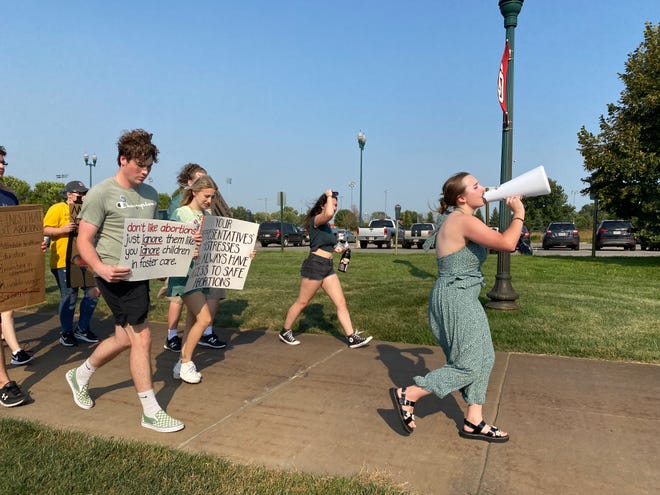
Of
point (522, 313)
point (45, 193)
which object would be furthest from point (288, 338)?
point (45, 193)

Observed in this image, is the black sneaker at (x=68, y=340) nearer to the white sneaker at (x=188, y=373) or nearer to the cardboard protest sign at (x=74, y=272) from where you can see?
the cardboard protest sign at (x=74, y=272)

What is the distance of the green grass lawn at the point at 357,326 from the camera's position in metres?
2.63

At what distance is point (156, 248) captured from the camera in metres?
3.62

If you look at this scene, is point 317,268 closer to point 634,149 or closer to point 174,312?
point 174,312

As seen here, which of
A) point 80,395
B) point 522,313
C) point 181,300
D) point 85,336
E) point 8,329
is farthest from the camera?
point 522,313

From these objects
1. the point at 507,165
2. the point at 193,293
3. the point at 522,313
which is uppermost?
the point at 507,165

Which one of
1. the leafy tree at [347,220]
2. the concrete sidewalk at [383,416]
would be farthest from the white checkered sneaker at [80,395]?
the leafy tree at [347,220]

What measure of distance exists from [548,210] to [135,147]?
6684cm

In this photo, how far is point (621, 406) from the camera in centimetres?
375

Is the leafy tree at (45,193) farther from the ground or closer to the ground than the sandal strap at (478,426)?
farther from the ground

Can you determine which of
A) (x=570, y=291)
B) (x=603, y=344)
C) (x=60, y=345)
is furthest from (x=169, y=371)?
(x=570, y=291)

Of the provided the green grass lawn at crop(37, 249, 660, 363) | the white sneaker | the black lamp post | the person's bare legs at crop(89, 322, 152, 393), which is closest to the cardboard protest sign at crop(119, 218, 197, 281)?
the person's bare legs at crop(89, 322, 152, 393)

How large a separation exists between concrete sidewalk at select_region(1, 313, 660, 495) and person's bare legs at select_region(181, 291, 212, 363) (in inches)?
11.4

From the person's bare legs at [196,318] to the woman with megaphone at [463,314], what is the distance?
1.85m
